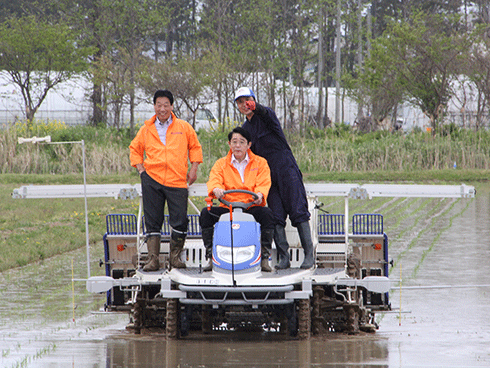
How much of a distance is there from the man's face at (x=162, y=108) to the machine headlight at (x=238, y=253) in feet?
5.68

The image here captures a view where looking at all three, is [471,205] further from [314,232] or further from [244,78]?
[244,78]

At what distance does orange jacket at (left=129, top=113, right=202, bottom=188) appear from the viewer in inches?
323

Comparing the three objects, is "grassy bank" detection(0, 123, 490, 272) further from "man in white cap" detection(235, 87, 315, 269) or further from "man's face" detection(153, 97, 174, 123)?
"man in white cap" detection(235, 87, 315, 269)

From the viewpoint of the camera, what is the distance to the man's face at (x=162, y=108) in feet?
27.2

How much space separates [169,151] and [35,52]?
34.4 meters

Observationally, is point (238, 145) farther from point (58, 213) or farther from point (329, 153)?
point (329, 153)

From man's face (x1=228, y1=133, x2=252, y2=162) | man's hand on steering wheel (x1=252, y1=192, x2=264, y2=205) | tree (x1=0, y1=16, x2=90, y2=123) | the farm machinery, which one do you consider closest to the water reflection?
the farm machinery

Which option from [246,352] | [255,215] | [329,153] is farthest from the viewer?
[329,153]

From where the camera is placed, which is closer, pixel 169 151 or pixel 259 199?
pixel 259 199

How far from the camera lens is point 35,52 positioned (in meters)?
40.5

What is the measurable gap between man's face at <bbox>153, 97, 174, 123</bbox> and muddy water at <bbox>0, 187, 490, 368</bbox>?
86.8 inches

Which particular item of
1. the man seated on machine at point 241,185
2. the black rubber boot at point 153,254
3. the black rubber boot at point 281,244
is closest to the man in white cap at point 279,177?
the black rubber boot at point 281,244

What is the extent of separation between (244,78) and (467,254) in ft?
94.4

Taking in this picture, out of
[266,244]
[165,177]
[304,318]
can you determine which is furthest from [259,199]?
[304,318]
